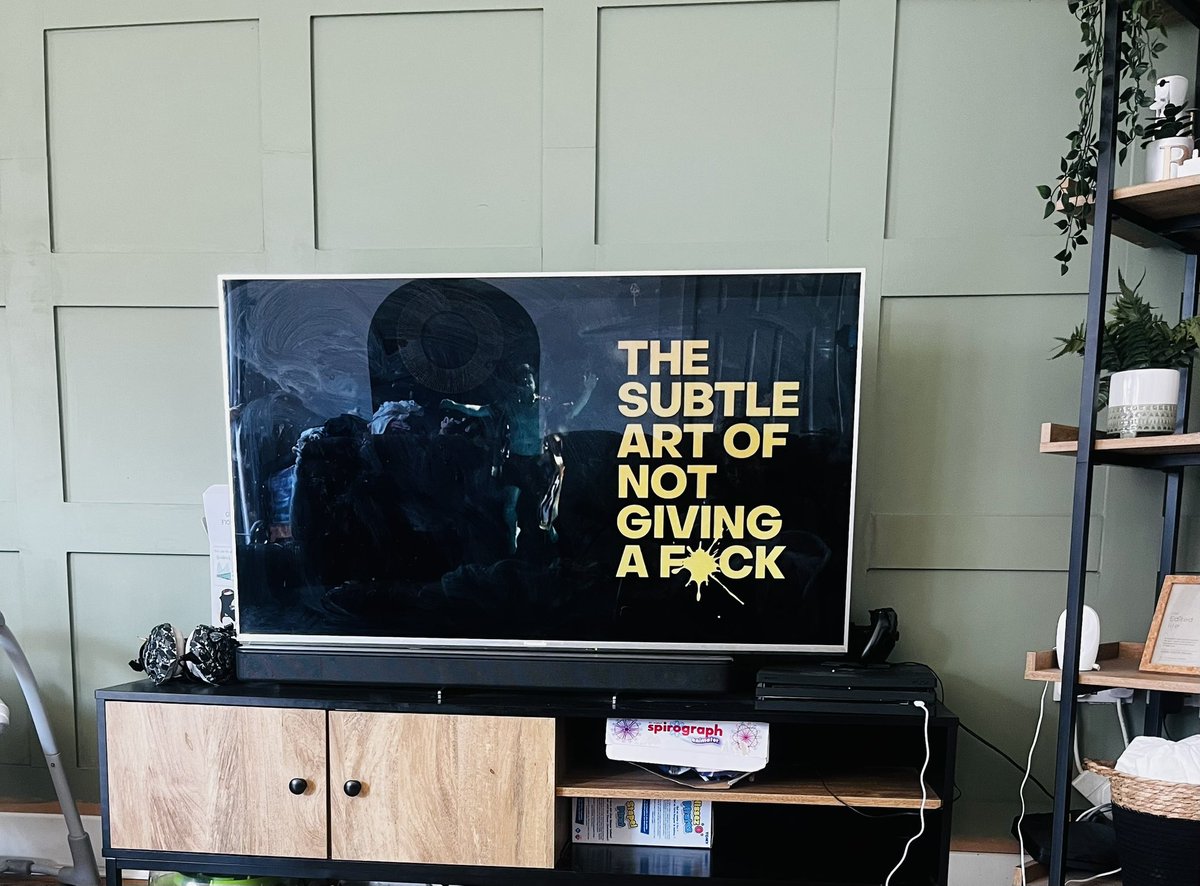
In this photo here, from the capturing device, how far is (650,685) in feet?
5.32

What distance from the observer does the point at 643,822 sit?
5.48 feet

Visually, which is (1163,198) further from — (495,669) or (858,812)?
(495,669)

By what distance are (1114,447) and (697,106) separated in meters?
1.12

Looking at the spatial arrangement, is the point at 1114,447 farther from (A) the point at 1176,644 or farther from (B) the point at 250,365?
(B) the point at 250,365

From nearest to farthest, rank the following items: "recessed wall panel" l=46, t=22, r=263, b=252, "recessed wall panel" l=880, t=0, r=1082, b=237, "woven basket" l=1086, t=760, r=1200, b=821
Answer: "woven basket" l=1086, t=760, r=1200, b=821 < "recessed wall panel" l=880, t=0, r=1082, b=237 < "recessed wall panel" l=46, t=22, r=263, b=252

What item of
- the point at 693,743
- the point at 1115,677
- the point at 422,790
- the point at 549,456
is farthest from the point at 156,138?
the point at 1115,677

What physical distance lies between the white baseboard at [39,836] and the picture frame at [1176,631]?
→ 243cm

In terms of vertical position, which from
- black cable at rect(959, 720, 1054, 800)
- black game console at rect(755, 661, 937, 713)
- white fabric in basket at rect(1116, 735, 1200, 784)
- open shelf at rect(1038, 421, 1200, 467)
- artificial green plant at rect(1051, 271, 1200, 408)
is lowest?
black cable at rect(959, 720, 1054, 800)

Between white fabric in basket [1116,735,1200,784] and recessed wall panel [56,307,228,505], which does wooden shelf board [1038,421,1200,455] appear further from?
recessed wall panel [56,307,228,505]

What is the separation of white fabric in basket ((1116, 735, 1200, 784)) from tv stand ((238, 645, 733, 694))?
27.8 inches

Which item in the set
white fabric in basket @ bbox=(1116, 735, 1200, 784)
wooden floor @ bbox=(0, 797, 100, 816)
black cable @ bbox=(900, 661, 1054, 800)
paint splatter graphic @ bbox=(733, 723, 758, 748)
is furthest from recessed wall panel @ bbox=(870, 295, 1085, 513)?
wooden floor @ bbox=(0, 797, 100, 816)

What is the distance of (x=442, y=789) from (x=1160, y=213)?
1.79 m

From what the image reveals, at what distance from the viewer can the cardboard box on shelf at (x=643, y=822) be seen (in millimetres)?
1654

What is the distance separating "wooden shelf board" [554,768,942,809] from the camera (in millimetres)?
1526
